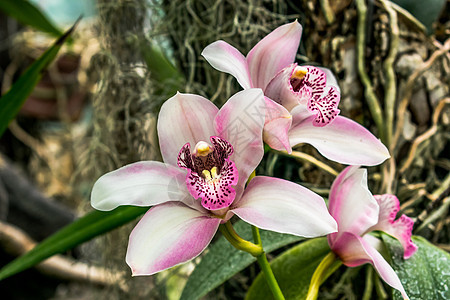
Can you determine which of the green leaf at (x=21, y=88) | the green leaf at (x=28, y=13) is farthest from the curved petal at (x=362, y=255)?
the green leaf at (x=28, y=13)

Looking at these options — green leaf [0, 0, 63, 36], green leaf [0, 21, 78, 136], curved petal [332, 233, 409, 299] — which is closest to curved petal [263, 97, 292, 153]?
curved petal [332, 233, 409, 299]

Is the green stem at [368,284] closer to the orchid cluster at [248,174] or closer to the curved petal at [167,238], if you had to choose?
the orchid cluster at [248,174]

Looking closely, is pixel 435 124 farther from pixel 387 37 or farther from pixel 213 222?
pixel 213 222

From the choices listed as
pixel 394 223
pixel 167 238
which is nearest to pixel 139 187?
pixel 167 238

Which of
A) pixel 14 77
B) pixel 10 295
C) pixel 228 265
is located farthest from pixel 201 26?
pixel 14 77

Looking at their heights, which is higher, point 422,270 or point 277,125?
point 277,125

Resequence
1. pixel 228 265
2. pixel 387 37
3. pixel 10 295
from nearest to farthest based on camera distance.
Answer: pixel 228 265 → pixel 387 37 → pixel 10 295

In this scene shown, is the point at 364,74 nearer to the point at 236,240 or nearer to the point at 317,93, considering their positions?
the point at 317,93
